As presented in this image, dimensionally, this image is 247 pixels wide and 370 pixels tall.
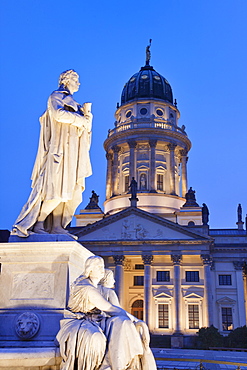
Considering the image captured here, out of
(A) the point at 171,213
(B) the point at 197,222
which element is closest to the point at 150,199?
(A) the point at 171,213

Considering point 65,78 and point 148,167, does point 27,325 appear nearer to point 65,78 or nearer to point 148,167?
Answer: point 65,78

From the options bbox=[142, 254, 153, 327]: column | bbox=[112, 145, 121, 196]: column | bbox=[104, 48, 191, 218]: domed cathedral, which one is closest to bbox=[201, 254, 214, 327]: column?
bbox=[142, 254, 153, 327]: column

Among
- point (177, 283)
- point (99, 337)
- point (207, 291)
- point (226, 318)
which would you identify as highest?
point (177, 283)

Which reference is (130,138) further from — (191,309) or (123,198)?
(191,309)

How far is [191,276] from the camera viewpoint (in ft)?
159

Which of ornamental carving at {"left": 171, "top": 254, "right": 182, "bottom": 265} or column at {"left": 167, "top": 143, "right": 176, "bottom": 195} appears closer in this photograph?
ornamental carving at {"left": 171, "top": 254, "right": 182, "bottom": 265}

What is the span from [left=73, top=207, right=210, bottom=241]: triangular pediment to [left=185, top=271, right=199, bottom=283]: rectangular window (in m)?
4.11

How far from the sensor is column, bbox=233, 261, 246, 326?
155 feet

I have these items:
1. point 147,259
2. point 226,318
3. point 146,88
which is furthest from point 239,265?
point 146,88

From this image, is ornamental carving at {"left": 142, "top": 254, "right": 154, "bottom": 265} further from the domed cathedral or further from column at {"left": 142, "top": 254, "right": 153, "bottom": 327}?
the domed cathedral

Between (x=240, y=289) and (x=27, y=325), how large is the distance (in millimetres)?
46654

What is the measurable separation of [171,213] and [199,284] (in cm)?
1110

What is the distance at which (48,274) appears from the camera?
5.20 metres

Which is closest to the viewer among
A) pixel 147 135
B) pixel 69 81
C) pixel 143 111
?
pixel 69 81
